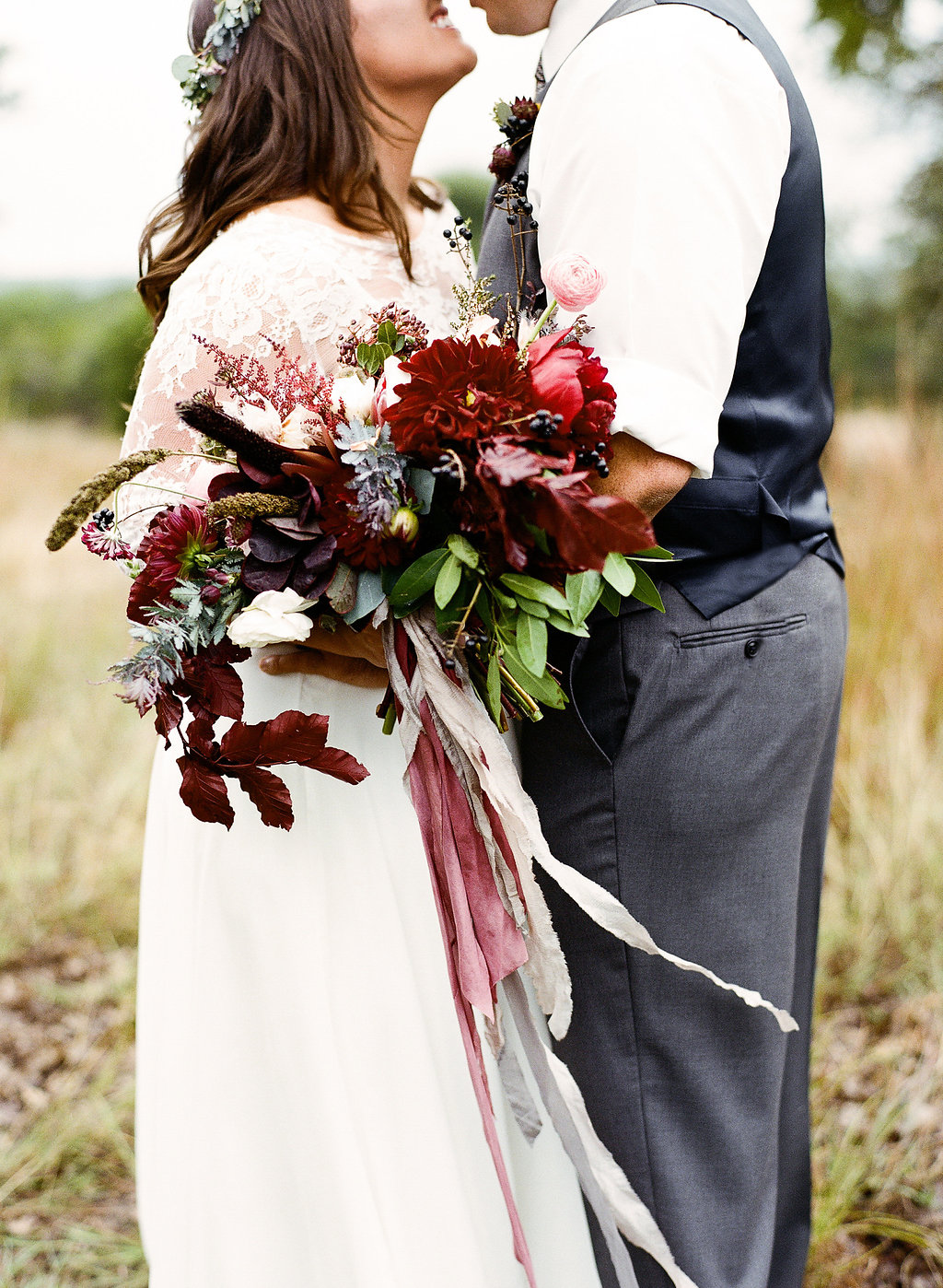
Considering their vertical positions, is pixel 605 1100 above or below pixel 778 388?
below

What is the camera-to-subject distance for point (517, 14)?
5.67 ft

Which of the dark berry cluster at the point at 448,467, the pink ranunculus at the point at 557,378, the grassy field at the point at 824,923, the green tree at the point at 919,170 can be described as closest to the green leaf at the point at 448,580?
the dark berry cluster at the point at 448,467

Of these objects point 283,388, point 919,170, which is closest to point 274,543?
point 283,388

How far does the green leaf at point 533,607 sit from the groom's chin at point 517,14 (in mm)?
1051

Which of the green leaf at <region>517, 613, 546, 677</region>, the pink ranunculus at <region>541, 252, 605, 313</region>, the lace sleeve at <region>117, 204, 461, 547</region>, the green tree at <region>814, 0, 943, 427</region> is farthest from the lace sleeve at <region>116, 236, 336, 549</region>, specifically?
the green tree at <region>814, 0, 943, 427</region>

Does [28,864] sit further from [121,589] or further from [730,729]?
[730,729]

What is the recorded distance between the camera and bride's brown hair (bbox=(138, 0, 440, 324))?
1921 mm

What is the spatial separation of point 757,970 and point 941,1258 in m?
1.21

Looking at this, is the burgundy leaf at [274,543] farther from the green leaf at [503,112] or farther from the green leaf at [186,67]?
the green leaf at [186,67]

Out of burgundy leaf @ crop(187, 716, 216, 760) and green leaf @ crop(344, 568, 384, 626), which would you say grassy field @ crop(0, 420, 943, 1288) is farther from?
green leaf @ crop(344, 568, 384, 626)

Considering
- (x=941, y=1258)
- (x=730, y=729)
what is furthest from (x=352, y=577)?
(x=941, y=1258)

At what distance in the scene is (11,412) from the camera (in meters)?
10.2

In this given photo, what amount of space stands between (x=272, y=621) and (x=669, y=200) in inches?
29.1

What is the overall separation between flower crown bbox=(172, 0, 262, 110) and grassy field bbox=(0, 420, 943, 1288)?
1.47 metres
